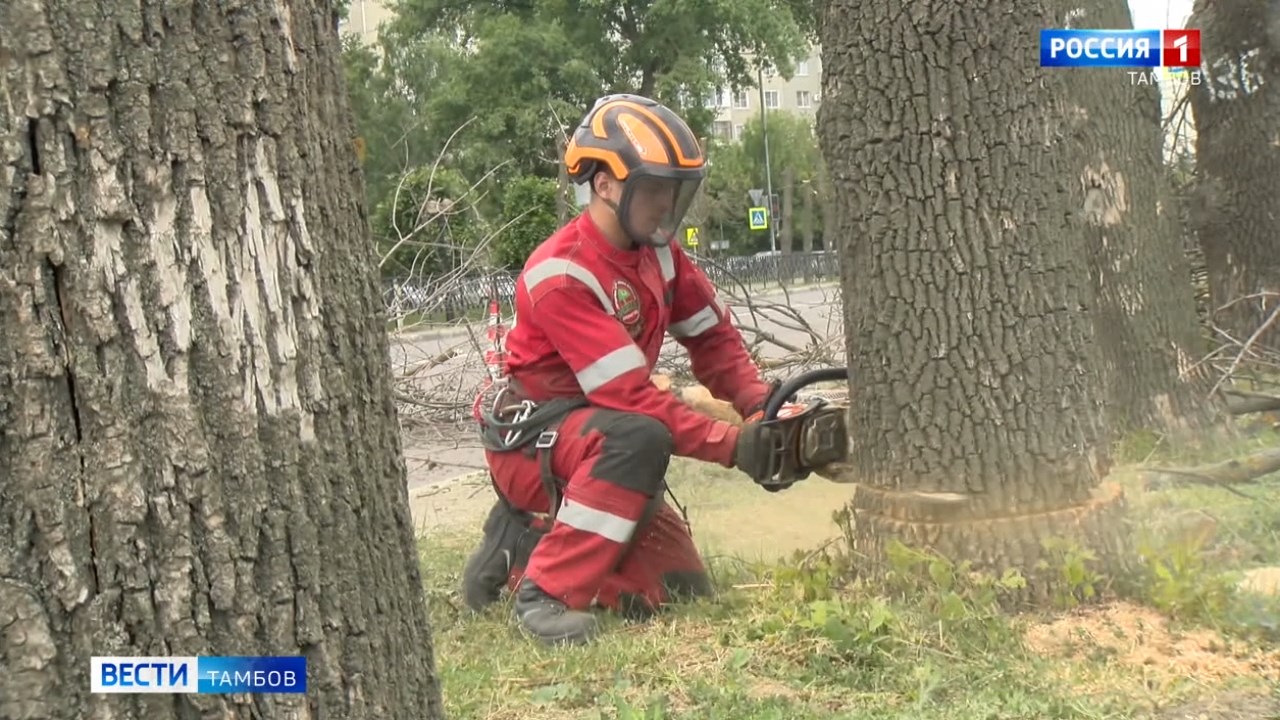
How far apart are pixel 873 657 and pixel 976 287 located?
104cm

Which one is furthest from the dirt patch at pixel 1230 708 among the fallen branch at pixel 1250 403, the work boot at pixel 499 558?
the fallen branch at pixel 1250 403

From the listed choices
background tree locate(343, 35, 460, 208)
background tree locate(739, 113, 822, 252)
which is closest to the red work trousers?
background tree locate(343, 35, 460, 208)

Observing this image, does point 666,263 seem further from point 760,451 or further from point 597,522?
point 597,522

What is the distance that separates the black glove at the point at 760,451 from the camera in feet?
11.2

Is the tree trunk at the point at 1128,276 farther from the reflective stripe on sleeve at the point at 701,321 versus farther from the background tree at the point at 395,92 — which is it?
the background tree at the point at 395,92

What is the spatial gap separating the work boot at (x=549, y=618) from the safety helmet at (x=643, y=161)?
110cm

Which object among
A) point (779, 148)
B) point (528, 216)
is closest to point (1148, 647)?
point (528, 216)

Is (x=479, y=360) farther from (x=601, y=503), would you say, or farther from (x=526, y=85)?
(x=526, y=85)

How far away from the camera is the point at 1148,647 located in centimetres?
296

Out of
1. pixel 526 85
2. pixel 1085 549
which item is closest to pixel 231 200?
pixel 1085 549

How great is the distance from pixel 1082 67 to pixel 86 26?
5.17m

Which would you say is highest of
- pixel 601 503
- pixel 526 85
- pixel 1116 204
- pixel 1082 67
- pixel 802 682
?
pixel 526 85

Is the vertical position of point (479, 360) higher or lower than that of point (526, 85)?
lower

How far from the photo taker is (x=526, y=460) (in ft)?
12.5
